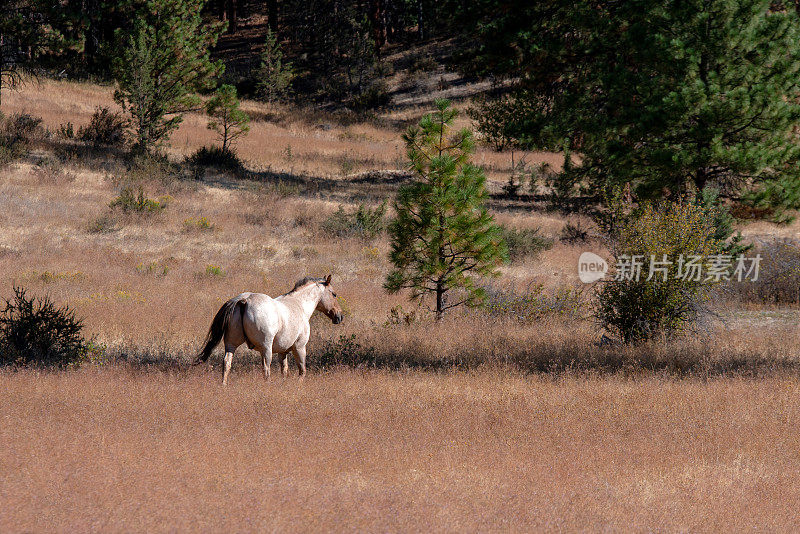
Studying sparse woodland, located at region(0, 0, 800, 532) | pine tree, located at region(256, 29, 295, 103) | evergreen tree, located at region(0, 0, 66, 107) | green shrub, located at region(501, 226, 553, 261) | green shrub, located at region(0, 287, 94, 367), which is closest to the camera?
sparse woodland, located at region(0, 0, 800, 532)

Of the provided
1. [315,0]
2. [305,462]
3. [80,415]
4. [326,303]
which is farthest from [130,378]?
[315,0]

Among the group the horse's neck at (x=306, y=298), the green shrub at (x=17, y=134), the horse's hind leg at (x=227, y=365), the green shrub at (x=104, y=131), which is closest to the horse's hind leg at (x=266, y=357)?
the horse's hind leg at (x=227, y=365)

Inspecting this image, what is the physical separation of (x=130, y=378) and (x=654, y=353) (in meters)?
8.57

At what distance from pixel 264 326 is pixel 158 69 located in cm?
2852

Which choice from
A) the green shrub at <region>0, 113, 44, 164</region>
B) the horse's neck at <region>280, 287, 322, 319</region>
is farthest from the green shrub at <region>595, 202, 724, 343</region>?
the green shrub at <region>0, 113, 44, 164</region>

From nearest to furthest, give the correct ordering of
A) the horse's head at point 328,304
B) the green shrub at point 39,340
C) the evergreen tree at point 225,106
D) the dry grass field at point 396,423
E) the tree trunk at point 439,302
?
1. the dry grass field at point 396,423
2. the horse's head at point 328,304
3. the green shrub at point 39,340
4. the tree trunk at point 439,302
5. the evergreen tree at point 225,106

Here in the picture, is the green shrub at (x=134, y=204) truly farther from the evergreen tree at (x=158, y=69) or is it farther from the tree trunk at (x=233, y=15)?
the tree trunk at (x=233, y=15)

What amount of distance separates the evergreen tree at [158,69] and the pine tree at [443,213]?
21.2 m

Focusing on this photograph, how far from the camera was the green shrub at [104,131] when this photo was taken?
3644 centimetres

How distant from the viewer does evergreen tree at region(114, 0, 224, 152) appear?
3156 centimetres

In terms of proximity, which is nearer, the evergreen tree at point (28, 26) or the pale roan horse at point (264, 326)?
the pale roan horse at point (264, 326)

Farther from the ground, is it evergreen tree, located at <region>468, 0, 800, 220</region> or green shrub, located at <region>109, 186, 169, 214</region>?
evergreen tree, located at <region>468, 0, 800, 220</region>

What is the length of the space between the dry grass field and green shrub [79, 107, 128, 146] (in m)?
18.3

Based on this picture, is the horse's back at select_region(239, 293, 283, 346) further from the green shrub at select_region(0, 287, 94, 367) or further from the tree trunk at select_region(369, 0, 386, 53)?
the tree trunk at select_region(369, 0, 386, 53)
